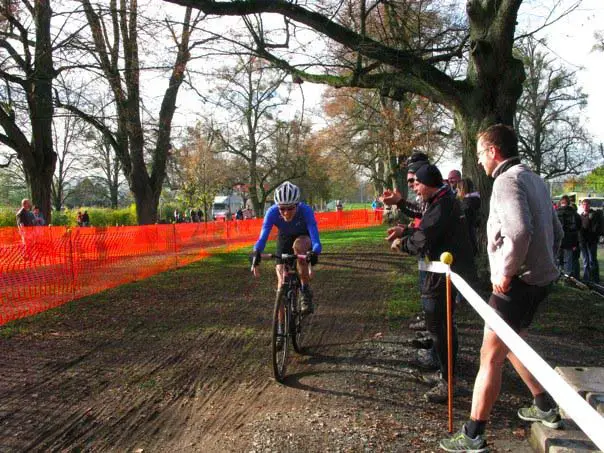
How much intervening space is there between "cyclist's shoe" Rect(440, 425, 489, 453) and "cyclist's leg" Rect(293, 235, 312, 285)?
273 centimetres

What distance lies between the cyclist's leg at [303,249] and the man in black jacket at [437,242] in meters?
1.58

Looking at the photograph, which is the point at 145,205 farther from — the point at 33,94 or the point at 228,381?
the point at 228,381

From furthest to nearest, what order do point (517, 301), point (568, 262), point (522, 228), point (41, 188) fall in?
1. point (41, 188)
2. point (568, 262)
3. point (517, 301)
4. point (522, 228)

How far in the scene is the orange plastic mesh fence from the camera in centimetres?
894

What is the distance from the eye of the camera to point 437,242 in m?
4.32

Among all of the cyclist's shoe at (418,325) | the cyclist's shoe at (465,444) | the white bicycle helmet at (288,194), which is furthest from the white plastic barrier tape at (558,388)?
the cyclist's shoe at (418,325)

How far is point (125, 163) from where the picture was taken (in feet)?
60.3

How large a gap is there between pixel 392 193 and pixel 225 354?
8.65ft

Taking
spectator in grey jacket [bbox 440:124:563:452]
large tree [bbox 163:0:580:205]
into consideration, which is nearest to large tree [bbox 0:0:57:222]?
large tree [bbox 163:0:580:205]

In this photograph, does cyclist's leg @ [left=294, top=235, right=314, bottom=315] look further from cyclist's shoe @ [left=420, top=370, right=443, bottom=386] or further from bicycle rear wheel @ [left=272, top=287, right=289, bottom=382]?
cyclist's shoe @ [left=420, top=370, right=443, bottom=386]

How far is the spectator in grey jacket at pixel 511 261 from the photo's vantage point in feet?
10.2

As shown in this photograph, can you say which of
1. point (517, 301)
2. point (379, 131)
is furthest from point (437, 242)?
point (379, 131)

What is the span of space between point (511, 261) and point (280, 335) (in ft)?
8.70

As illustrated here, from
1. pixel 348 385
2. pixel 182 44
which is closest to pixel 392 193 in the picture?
pixel 348 385
